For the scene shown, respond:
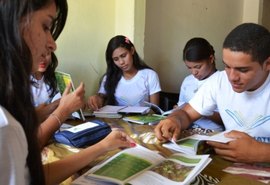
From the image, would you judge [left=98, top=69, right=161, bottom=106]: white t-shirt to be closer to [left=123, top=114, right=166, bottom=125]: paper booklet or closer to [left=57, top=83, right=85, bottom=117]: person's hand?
[left=123, top=114, right=166, bottom=125]: paper booklet

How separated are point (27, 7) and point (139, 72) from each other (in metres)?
1.84

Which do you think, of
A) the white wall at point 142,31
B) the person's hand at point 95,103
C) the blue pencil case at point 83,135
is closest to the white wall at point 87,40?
the white wall at point 142,31

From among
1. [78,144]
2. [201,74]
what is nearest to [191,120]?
[78,144]

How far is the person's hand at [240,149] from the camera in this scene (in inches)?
43.1

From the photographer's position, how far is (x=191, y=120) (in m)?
1.56

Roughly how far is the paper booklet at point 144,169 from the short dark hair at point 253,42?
53cm

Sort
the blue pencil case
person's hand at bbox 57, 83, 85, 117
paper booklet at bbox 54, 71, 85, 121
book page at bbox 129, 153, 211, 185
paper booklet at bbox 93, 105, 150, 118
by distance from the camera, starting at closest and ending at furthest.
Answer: book page at bbox 129, 153, 211, 185 → the blue pencil case → person's hand at bbox 57, 83, 85, 117 → paper booklet at bbox 54, 71, 85, 121 → paper booklet at bbox 93, 105, 150, 118

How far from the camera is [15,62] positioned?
61 centimetres

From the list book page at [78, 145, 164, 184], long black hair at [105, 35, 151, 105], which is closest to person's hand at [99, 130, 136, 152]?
book page at [78, 145, 164, 184]

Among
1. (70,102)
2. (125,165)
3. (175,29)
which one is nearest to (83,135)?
(70,102)

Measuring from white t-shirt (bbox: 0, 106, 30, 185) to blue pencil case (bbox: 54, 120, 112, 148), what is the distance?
656 mm

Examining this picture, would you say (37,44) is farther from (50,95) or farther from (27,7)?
(50,95)

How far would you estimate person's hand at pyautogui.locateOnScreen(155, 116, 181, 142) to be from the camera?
1296 millimetres

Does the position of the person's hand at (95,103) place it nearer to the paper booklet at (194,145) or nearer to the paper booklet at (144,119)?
the paper booklet at (144,119)
